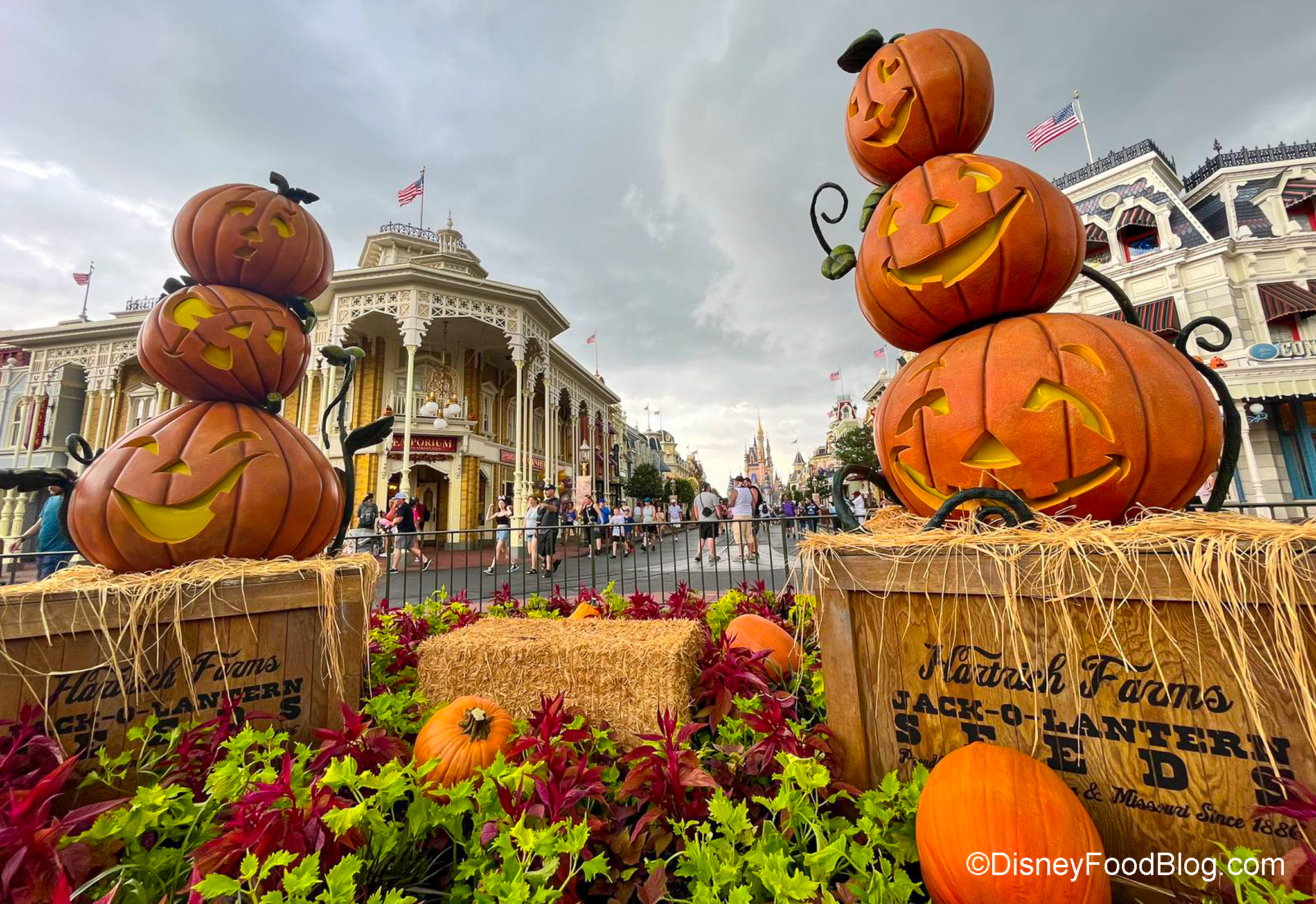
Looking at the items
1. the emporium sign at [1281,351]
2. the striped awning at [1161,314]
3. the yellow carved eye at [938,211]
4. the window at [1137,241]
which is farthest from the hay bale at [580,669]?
the window at [1137,241]

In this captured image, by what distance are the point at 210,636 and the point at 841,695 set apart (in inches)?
86.2

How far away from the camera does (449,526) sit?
17469 mm

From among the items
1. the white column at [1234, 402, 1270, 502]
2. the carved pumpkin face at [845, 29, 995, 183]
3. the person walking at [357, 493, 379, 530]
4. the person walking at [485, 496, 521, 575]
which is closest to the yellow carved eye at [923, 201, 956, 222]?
the carved pumpkin face at [845, 29, 995, 183]

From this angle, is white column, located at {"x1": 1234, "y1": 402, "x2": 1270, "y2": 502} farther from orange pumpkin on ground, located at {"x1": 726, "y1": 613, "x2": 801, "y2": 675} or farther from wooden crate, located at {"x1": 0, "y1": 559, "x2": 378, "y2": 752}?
wooden crate, located at {"x1": 0, "y1": 559, "x2": 378, "y2": 752}

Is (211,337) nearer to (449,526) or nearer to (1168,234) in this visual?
(449,526)

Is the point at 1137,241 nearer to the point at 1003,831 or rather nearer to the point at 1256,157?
the point at 1256,157

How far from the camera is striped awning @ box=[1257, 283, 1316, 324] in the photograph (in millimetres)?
13945

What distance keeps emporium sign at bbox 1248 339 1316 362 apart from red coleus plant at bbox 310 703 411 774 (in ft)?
70.8

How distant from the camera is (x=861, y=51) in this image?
2.23 meters

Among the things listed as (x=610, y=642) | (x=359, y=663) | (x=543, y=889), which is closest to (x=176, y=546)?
(x=359, y=663)

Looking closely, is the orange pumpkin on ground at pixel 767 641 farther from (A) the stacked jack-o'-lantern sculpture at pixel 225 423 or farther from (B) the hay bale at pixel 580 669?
(A) the stacked jack-o'-lantern sculpture at pixel 225 423

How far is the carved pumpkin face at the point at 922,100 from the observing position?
1.95 metres

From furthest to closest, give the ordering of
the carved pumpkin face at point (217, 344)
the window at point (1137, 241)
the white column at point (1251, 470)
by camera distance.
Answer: the window at point (1137, 241), the white column at point (1251, 470), the carved pumpkin face at point (217, 344)

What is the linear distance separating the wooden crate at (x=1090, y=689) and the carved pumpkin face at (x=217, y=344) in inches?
104
